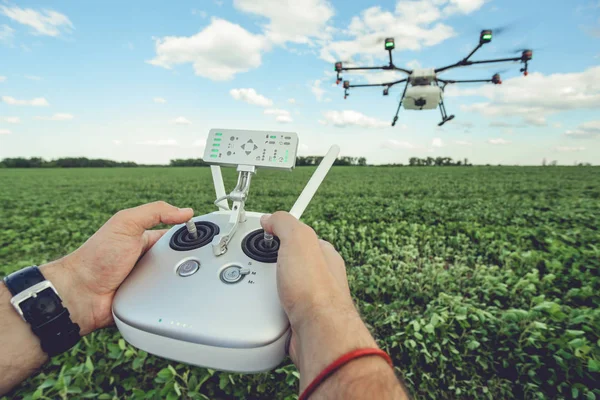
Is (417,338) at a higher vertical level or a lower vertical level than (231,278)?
lower

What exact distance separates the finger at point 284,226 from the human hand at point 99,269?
1.96 feet

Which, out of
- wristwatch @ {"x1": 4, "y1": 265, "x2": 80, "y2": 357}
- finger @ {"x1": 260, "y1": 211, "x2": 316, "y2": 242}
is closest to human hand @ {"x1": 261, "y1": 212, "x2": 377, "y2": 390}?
finger @ {"x1": 260, "y1": 211, "x2": 316, "y2": 242}

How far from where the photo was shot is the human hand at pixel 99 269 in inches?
54.7

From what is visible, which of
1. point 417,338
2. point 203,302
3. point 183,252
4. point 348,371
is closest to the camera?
point 348,371

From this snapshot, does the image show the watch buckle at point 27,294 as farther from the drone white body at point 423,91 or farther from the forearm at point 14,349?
the drone white body at point 423,91

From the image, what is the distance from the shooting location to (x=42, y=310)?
1.17m

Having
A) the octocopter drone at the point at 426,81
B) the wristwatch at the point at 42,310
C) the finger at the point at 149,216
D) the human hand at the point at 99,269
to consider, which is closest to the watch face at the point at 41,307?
the wristwatch at the point at 42,310

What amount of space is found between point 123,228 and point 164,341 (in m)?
0.62

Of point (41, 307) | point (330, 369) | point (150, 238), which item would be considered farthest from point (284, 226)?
point (41, 307)

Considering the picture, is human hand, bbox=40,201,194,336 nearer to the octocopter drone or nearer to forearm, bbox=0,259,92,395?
forearm, bbox=0,259,92,395

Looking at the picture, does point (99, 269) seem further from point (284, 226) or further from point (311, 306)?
point (311, 306)

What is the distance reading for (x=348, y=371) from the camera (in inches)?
31.9

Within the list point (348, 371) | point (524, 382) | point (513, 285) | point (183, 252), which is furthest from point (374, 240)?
point (348, 371)

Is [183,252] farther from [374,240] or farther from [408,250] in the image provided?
[374,240]
